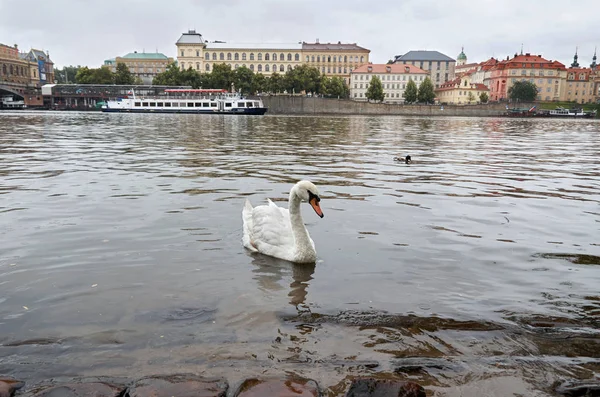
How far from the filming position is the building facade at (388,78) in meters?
138

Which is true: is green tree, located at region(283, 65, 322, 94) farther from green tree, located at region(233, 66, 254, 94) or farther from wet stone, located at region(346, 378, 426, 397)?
wet stone, located at region(346, 378, 426, 397)

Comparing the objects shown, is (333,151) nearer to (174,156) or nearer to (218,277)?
(174,156)

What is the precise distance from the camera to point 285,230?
6910mm

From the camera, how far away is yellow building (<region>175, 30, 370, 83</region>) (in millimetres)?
144250

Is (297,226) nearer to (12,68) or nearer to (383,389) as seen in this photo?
(383,389)

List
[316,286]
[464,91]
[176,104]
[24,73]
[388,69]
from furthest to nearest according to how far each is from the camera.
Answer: [24,73] → [388,69] → [464,91] → [176,104] → [316,286]

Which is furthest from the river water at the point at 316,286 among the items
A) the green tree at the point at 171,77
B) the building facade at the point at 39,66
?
the building facade at the point at 39,66

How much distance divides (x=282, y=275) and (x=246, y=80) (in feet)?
353

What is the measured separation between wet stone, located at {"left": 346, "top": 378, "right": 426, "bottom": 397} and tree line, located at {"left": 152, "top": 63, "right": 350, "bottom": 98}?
4245 inches

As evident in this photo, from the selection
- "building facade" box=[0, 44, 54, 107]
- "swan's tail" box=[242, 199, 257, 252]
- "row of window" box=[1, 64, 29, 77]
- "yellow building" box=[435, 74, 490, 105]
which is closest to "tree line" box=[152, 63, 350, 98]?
"building facade" box=[0, 44, 54, 107]

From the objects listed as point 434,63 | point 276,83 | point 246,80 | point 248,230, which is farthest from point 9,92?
point 248,230

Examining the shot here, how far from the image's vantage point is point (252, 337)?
14.6 ft

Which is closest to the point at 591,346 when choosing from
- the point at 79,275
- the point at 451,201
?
the point at 79,275

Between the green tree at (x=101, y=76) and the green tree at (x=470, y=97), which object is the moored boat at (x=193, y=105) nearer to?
the green tree at (x=101, y=76)
